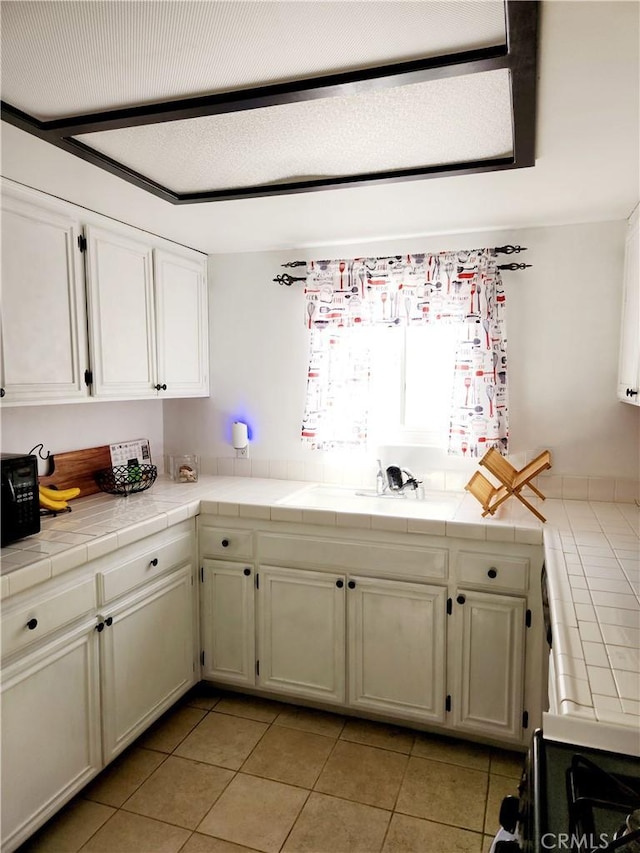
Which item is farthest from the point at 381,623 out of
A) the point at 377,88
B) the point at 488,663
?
the point at 377,88

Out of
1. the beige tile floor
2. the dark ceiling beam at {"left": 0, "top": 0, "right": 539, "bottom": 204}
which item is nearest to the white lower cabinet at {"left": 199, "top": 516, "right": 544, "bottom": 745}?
the beige tile floor

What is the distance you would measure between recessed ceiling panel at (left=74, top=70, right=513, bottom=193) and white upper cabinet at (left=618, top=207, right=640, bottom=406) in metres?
0.86

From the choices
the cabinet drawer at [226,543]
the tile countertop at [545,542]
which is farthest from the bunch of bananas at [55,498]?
the cabinet drawer at [226,543]

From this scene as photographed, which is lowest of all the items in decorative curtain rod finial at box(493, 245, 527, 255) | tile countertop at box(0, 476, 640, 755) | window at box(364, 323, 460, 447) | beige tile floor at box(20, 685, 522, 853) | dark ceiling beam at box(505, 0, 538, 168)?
beige tile floor at box(20, 685, 522, 853)

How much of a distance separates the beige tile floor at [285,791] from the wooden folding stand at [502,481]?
1052 millimetres

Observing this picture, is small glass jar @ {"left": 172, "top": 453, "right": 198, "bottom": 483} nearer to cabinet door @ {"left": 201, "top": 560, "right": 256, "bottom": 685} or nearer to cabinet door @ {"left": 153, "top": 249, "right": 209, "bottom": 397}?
cabinet door @ {"left": 153, "top": 249, "right": 209, "bottom": 397}

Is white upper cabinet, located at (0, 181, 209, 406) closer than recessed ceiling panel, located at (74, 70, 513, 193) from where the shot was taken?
No

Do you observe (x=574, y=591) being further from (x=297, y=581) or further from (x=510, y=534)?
(x=297, y=581)

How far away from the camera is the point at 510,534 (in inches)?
86.7

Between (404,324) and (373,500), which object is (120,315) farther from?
(373,500)

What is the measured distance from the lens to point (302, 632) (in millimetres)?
2557

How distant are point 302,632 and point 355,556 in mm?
452

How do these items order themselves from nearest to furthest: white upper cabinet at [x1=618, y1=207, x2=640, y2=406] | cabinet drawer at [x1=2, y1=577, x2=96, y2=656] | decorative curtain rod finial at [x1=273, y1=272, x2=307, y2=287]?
cabinet drawer at [x1=2, y1=577, x2=96, y2=656], white upper cabinet at [x1=618, y1=207, x2=640, y2=406], decorative curtain rod finial at [x1=273, y1=272, x2=307, y2=287]

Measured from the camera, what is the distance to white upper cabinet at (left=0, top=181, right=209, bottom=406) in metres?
2.04
